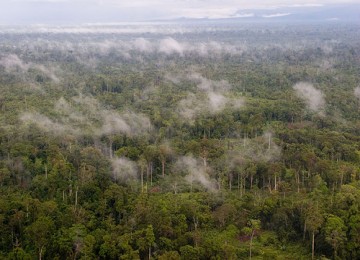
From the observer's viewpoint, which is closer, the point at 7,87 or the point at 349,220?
the point at 349,220

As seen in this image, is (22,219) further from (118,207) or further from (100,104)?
(100,104)

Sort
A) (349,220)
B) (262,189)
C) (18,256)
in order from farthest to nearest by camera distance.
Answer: (262,189), (349,220), (18,256)

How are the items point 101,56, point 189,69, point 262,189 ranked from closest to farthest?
point 262,189 < point 189,69 < point 101,56

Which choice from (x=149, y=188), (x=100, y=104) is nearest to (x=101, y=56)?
(x=100, y=104)

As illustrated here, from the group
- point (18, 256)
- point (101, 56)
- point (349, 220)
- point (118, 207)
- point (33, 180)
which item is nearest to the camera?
point (18, 256)

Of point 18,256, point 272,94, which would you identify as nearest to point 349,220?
point 18,256

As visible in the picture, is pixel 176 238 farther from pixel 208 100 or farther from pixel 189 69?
pixel 189 69
